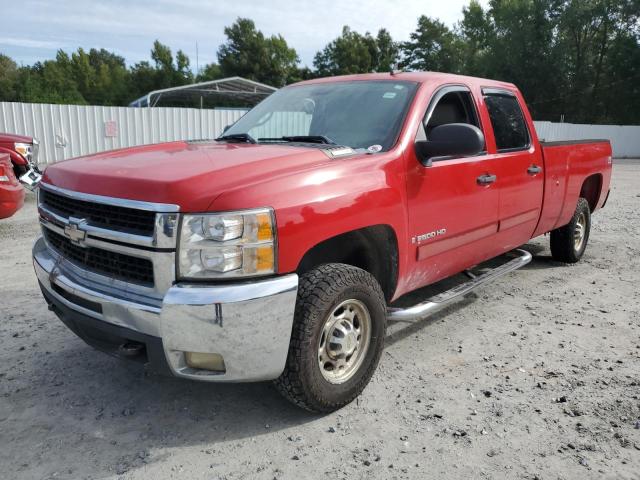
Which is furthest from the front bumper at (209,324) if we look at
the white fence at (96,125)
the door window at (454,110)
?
the white fence at (96,125)

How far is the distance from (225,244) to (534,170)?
3205 mm

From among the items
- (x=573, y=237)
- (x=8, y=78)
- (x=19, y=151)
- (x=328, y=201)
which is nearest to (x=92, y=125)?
(x=19, y=151)

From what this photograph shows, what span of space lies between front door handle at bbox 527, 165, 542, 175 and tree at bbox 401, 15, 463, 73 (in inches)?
2301

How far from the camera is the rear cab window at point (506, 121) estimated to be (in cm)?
422

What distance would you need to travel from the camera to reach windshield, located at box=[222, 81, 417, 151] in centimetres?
333

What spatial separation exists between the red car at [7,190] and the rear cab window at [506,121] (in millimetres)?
6180

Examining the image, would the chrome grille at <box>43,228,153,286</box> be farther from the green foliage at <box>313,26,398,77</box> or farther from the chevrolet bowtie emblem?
the green foliage at <box>313,26,398,77</box>

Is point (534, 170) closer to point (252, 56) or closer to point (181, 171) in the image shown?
point (181, 171)

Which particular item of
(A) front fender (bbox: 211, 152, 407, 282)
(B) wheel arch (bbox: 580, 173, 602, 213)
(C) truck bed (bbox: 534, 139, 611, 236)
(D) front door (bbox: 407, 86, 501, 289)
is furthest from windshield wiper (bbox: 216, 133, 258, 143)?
(B) wheel arch (bbox: 580, 173, 602, 213)

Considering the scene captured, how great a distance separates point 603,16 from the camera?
159ft

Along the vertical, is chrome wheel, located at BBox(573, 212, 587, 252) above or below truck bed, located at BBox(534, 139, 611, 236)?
below

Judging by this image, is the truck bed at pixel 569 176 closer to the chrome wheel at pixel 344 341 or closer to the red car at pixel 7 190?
the chrome wheel at pixel 344 341

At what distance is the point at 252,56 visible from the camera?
197 feet

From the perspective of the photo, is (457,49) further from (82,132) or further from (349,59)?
(82,132)
